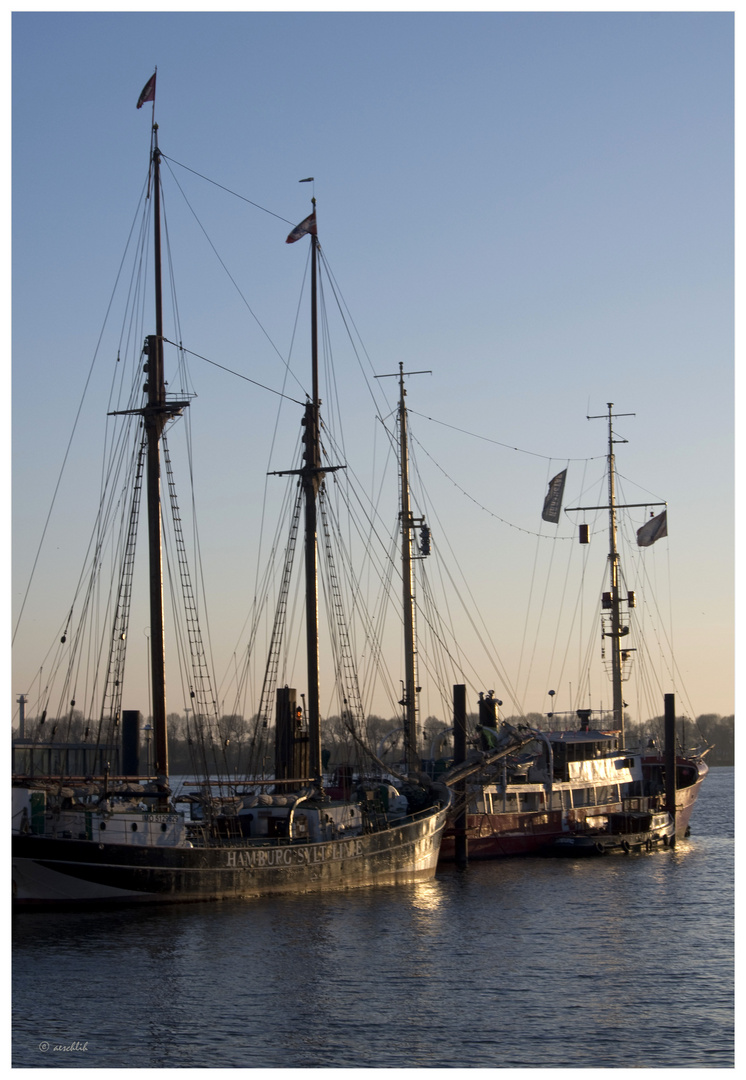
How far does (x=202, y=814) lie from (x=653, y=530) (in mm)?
45021

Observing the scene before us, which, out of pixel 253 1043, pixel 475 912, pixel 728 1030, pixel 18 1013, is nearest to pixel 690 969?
pixel 728 1030

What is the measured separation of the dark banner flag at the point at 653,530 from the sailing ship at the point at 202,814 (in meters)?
29.6

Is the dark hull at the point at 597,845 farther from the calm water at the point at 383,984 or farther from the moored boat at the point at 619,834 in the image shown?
the calm water at the point at 383,984

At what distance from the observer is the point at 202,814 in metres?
55.6

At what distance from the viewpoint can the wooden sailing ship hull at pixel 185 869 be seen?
45.8 meters

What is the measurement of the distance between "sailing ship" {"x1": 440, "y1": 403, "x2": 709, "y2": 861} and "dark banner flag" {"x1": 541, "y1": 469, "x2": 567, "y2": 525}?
6764 mm

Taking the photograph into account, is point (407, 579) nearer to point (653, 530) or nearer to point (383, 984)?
point (653, 530)

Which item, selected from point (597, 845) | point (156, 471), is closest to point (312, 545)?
point (156, 471)

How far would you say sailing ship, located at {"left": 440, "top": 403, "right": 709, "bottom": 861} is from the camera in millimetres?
73438

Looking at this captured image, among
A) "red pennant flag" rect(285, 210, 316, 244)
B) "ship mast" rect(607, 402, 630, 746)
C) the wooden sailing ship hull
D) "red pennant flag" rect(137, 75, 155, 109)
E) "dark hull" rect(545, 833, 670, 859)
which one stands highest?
"red pennant flag" rect(137, 75, 155, 109)

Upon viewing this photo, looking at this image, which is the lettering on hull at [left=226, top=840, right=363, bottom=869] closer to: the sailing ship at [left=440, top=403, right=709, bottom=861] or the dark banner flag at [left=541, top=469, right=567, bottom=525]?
the sailing ship at [left=440, top=403, right=709, bottom=861]

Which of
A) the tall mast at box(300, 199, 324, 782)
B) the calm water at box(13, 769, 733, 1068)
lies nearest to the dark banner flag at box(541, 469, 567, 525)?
the tall mast at box(300, 199, 324, 782)

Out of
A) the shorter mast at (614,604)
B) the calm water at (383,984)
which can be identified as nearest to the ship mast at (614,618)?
the shorter mast at (614,604)

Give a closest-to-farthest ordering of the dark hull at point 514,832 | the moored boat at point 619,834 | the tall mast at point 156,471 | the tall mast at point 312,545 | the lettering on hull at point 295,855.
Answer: the lettering on hull at point 295,855 < the tall mast at point 156,471 < the tall mast at point 312,545 < the dark hull at point 514,832 < the moored boat at point 619,834
